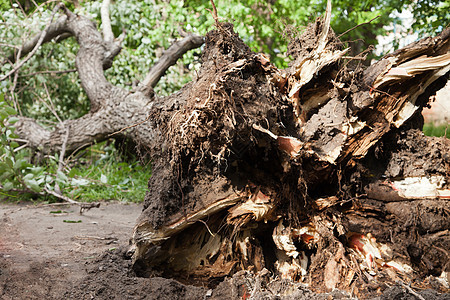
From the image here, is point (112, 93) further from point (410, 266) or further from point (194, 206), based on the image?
point (410, 266)

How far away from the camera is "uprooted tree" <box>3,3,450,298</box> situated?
2.55 meters

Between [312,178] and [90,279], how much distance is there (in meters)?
1.53

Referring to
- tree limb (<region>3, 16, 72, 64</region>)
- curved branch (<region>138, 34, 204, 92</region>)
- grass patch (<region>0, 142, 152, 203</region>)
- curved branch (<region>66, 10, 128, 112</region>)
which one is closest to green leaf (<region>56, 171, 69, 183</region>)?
grass patch (<region>0, 142, 152, 203</region>)

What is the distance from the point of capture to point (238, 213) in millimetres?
2566

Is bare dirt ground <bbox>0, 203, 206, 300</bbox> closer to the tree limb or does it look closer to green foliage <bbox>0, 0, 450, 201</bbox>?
green foliage <bbox>0, 0, 450, 201</bbox>

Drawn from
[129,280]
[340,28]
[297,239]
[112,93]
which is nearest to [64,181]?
[112,93]

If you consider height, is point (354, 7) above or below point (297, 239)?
above

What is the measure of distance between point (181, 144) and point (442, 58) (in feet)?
5.71

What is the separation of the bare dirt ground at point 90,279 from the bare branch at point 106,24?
436 cm

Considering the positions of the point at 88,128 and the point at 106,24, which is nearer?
the point at 88,128

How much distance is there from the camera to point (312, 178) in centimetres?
272

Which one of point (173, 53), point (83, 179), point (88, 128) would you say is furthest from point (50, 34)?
point (83, 179)

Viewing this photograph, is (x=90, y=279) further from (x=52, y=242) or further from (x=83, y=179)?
(x=83, y=179)

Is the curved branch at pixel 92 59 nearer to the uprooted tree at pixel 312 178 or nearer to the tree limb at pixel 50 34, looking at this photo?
the tree limb at pixel 50 34
